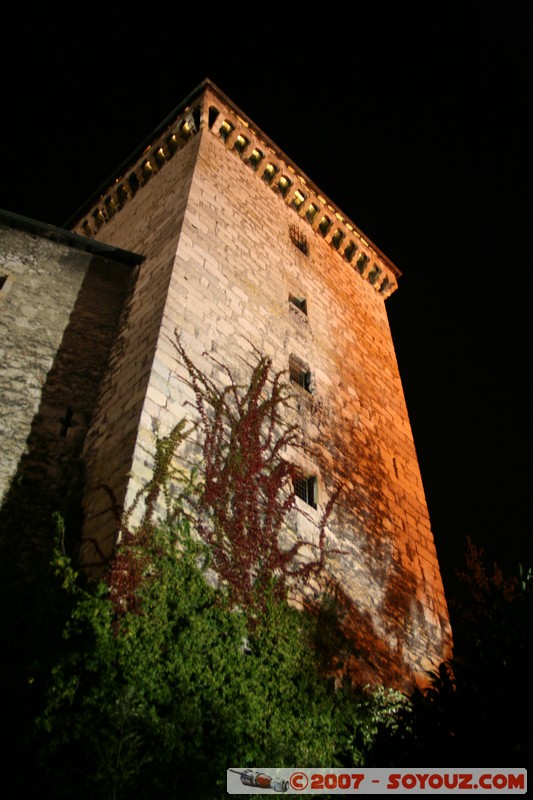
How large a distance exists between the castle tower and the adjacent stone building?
0.10ft

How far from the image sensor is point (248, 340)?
839 centimetres

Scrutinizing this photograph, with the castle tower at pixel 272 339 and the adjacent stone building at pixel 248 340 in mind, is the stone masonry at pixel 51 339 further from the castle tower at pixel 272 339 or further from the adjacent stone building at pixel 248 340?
the castle tower at pixel 272 339

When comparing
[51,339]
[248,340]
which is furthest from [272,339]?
[51,339]

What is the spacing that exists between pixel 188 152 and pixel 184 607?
9710mm

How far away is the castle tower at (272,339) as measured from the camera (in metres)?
6.69

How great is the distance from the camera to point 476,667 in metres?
5.02

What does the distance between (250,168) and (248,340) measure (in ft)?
19.8

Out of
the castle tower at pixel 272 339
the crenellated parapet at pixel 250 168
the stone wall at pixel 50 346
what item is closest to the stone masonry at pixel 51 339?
the stone wall at pixel 50 346

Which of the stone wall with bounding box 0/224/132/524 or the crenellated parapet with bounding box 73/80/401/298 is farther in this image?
the crenellated parapet with bounding box 73/80/401/298

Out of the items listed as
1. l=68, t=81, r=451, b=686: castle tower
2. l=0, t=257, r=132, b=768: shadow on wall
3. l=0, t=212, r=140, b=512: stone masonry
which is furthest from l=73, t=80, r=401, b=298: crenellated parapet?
l=0, t=257, r=132, b=768: shadow on wall

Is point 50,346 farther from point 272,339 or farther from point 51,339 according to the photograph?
point 272,339

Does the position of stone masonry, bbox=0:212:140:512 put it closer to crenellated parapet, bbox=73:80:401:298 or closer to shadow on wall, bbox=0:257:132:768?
shadow on wall, bbox=0:257:132:768

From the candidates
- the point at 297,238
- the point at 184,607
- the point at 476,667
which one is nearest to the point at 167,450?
the point at 184,607

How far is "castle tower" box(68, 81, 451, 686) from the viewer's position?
6.69 metres
